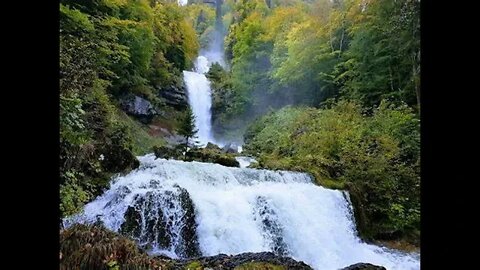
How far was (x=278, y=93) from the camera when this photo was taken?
1723cm

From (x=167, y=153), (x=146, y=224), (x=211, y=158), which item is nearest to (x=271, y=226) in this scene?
(x=146, y=224)

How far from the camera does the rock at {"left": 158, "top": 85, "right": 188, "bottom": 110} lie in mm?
17531

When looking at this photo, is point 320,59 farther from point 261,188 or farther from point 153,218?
point 153,218

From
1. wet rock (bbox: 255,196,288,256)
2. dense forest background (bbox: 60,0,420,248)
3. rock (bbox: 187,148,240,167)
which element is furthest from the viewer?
rock (bbox: 187,148,240,167)

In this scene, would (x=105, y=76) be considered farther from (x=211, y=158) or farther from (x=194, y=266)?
(x=194, y=266)

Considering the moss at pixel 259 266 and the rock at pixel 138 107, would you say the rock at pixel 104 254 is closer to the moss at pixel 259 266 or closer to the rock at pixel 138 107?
the moss at pixel 259 266

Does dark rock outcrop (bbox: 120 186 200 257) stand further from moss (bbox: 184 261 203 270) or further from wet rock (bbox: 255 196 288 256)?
moss (bbox: 184 261 203 270)

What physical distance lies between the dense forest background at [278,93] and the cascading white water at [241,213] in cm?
56

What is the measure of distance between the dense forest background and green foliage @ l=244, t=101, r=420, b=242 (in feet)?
0.10

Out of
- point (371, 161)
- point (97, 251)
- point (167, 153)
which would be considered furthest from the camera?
point (167, 153)

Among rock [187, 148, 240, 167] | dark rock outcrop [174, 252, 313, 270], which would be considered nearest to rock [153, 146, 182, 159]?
rock [187, 148, 240, 167]

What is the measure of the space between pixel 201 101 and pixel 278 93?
12.9ft

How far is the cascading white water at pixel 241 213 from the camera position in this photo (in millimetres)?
6945
